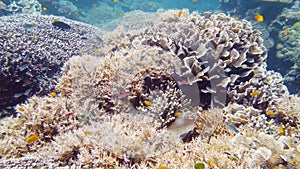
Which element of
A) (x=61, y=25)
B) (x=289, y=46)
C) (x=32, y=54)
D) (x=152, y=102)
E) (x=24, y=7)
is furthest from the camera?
(x=24, y=7)

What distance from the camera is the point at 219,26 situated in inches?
205

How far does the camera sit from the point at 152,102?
11.7ft

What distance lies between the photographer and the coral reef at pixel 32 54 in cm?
519

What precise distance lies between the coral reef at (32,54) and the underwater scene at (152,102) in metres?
0.03

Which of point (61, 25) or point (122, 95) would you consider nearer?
point (122, 95)

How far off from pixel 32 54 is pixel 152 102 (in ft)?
12.5

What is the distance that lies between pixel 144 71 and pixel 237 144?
1.82 meters

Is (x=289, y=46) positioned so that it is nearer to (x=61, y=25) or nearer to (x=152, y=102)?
(x=152, y=102)

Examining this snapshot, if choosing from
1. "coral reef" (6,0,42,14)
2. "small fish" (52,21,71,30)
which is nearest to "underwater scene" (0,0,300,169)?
"small fish" (52,21,71,30)

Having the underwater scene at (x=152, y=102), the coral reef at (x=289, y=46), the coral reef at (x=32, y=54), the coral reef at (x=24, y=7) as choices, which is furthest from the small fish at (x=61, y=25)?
the coral reef at (x=289, y=46)

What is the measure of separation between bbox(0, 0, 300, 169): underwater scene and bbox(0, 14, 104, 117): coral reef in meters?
0.03

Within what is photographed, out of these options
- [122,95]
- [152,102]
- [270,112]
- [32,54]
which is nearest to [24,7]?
[32,54]

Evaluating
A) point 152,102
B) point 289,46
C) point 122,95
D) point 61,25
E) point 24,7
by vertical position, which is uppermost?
point 24,7

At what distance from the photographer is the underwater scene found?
2840mm
